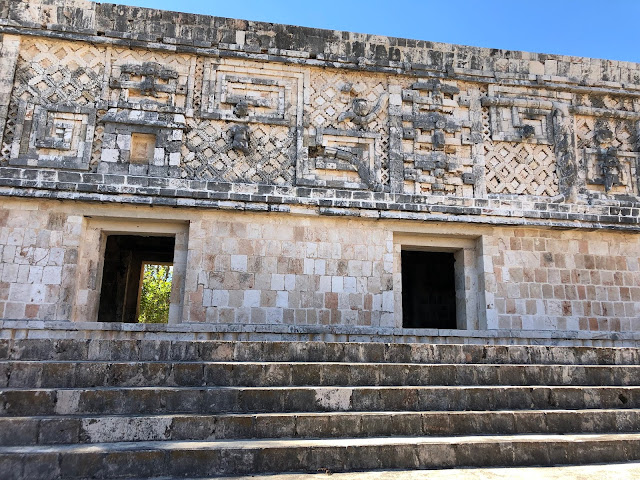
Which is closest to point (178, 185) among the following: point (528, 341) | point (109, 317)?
point (109, 317)

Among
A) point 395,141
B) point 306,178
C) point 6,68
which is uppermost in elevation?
point 6,68

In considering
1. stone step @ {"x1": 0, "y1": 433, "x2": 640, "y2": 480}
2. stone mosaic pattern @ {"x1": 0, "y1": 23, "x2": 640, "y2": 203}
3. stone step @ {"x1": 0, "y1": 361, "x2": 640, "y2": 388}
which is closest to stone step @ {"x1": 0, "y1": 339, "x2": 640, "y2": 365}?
stone step @ {"x1": 0, "y1": 361, "x2": 640, "y2": 388}

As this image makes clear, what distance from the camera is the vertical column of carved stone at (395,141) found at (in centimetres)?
782

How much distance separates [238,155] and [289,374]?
4.63 metres

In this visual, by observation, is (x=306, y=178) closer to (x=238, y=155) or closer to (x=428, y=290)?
(x=238, y=155)

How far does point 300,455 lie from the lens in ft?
9.52

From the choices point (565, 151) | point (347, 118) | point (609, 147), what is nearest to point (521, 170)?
point (565, 151)

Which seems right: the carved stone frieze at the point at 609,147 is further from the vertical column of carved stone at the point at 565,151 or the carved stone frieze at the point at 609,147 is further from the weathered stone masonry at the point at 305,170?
the vertical column of carved stone at the point at 565,151

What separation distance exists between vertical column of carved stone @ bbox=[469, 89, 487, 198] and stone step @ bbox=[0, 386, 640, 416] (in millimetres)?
4580

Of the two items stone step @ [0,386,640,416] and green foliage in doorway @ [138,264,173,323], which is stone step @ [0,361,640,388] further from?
green foliage in doorway @ [138,264,173,323]

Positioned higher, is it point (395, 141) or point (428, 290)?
point (395, 141)

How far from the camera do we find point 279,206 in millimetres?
7320

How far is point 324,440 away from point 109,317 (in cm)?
766

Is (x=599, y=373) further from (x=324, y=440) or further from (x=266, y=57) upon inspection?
(x=266, y=57)
